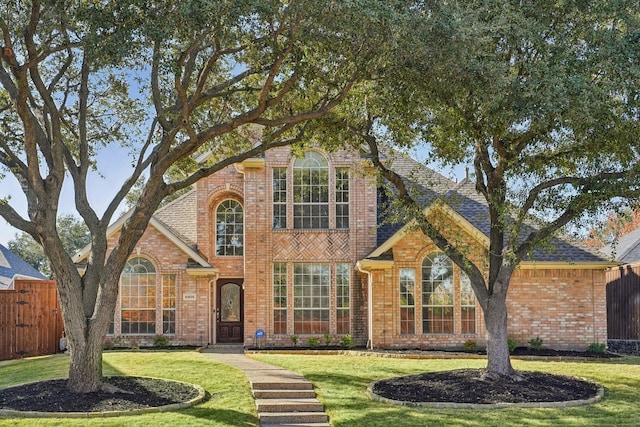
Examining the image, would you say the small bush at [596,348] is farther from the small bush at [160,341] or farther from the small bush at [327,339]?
the small bush at [160,341]

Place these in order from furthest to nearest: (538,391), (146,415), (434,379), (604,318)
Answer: (604,318)
(434,379)
(538,391)
(146,415)

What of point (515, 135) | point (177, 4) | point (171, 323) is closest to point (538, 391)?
point (515, 135)

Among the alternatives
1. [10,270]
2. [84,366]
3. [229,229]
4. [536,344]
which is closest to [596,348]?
[536,344]

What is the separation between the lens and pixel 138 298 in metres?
23.1

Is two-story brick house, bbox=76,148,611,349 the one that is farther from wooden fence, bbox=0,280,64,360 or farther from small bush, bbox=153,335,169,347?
wooden fence, bbox=0,280,64,360

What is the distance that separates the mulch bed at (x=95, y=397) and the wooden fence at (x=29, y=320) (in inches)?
302

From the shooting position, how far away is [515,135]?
14.2m

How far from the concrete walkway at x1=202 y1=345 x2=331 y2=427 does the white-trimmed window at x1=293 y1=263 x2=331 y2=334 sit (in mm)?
6053

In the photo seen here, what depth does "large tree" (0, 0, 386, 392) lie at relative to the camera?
11.4 meters

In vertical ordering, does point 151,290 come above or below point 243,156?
below

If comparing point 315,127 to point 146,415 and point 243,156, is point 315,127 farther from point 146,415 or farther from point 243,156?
point 146,415

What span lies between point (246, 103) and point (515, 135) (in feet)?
20.0

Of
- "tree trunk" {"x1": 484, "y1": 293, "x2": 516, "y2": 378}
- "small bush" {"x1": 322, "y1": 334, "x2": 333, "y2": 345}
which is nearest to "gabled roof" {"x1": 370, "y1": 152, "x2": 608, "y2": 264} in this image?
"small bush" {"x1": 322, "y1": 334, "x2": 333, "y2": 345}

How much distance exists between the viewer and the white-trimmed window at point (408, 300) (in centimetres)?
2214
